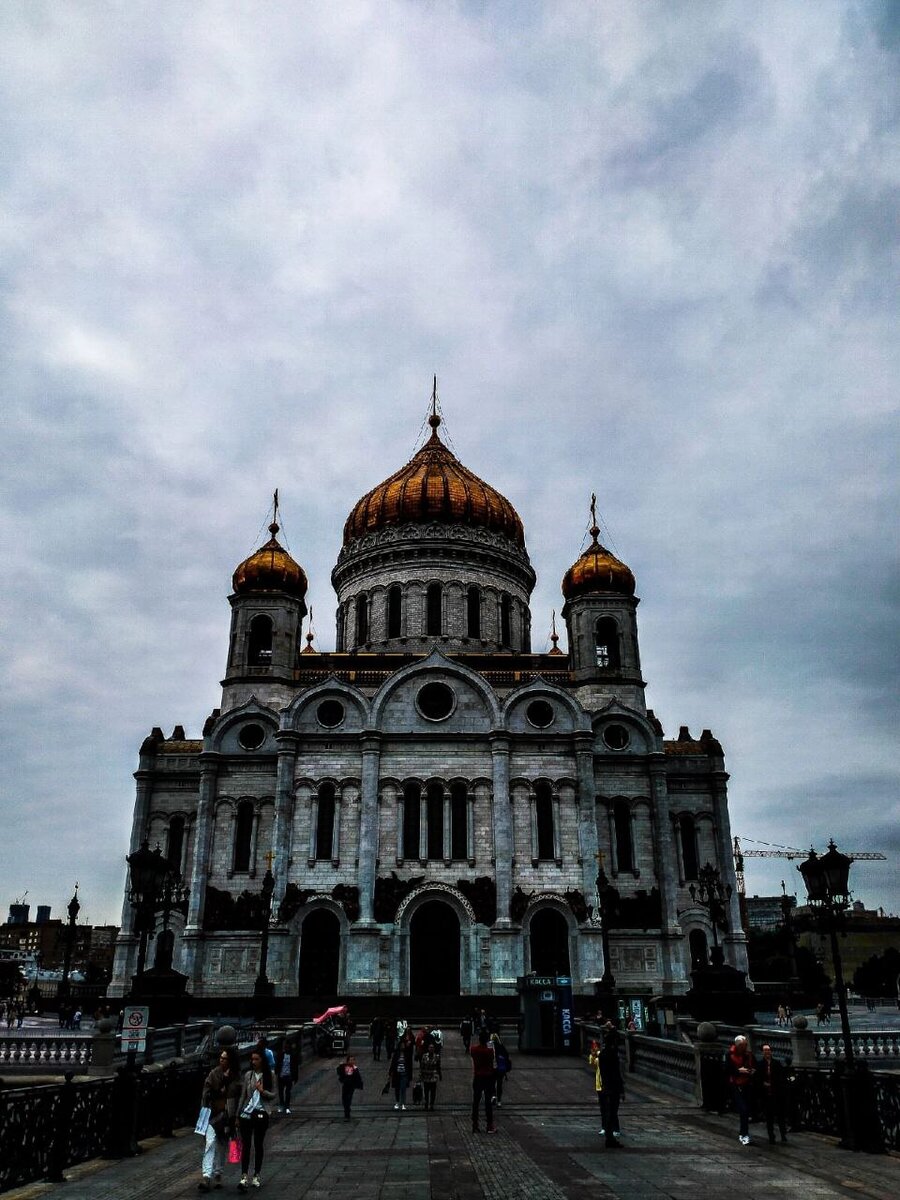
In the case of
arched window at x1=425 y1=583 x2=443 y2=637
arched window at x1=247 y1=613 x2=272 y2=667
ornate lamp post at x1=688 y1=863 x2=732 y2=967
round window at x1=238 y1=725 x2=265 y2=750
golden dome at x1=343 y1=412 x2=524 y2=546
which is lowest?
ornate lamp post at x1=688 y1=863 x2=732 y2=967

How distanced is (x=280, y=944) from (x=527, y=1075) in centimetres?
1652

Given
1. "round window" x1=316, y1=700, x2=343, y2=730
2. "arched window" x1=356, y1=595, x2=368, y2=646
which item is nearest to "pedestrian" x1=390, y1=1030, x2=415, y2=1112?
"round window" x1=316, y1=700, x2=343, y2=730

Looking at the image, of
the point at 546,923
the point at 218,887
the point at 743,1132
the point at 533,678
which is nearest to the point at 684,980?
the point at 546,923

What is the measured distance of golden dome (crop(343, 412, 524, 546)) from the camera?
1953 inches

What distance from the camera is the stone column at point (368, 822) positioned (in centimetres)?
3694

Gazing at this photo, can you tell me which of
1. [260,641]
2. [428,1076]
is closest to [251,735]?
[260,641]

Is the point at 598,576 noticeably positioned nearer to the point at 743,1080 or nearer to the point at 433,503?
the point at 433,503

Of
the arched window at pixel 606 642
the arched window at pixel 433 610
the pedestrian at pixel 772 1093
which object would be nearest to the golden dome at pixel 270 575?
the arched window at pixel 433 610

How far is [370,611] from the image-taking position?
4866cm

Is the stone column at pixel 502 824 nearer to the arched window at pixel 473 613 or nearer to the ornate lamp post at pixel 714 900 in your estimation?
the ornate lamp post at pixel 714 900

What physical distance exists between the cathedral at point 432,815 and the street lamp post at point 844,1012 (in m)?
19.0

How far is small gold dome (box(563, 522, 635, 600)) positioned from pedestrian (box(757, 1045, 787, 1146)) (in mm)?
32061

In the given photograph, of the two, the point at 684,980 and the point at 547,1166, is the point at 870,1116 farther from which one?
the point at 684,980

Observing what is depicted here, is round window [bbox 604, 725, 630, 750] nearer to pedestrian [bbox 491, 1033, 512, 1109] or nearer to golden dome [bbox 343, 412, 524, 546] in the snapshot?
golden dome [bbox 343, 412, 524, 546]
